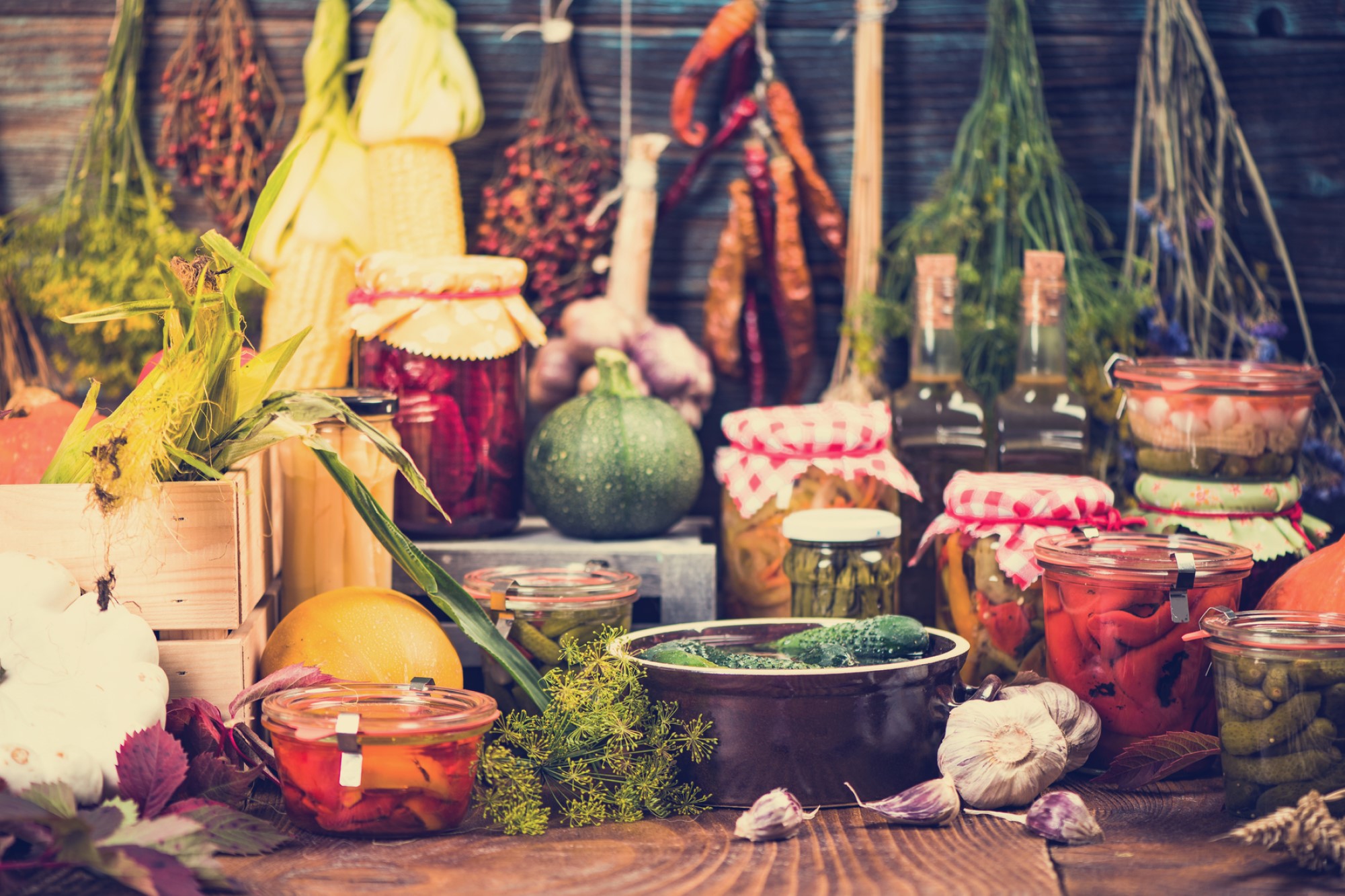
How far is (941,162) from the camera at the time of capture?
1.79 m

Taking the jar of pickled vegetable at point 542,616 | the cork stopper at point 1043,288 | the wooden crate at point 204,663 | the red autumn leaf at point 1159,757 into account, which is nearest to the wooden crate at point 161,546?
the wooden crate at point 204,663

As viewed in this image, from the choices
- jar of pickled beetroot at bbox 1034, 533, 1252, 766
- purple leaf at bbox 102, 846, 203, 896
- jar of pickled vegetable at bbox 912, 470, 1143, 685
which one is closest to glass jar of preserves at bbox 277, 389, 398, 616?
purple leaf at bbox 102, 846, 203, 896

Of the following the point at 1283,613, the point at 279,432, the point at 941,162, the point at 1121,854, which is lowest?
the point at 1121,854

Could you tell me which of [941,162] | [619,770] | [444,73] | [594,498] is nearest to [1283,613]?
[619,770]

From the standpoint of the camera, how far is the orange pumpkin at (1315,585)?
1.24 metres

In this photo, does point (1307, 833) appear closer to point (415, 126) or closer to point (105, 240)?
point (415, 126)

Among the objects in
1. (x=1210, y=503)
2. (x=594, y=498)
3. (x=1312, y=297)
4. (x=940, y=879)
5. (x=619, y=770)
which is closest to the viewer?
(x=940, y=879)

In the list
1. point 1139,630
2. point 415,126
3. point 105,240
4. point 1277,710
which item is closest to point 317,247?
point 415,126

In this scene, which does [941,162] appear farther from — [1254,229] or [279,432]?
[279,432]

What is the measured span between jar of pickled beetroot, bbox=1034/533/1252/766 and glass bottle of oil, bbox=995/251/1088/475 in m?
0.28

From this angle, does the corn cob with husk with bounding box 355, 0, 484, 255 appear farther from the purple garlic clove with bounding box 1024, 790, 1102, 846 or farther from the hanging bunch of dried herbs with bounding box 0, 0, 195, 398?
the purple garlic clove with bounding box 1024, 790, 1102, 846

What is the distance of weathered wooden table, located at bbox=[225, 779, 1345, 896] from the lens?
963 millimetres

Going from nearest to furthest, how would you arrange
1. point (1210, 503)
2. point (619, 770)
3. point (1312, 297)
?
point (619, 770) → point (1210, 503) → point (1312, 297)

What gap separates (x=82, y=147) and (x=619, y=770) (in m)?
1.18
